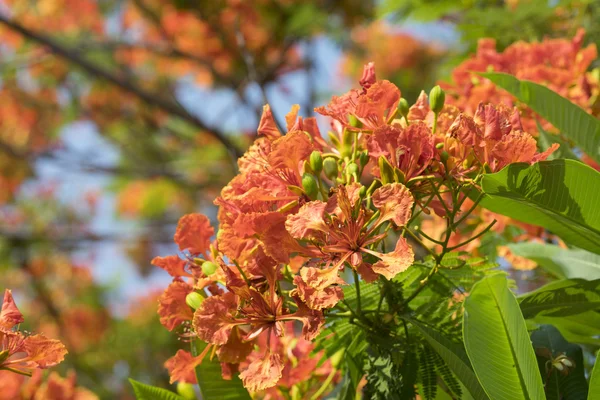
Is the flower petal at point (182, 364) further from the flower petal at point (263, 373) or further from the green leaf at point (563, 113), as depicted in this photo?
the green leaf at point (563, 113)

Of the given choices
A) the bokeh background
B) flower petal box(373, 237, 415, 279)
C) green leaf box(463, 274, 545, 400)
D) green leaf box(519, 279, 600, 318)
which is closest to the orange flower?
flower petal box(373, 237, 415, 279)

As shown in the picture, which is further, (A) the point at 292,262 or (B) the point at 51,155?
(B) the point at 51,155

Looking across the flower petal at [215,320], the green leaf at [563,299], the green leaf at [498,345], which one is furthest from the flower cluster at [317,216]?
the green leaf at [563,299]

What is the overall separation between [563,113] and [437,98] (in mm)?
339

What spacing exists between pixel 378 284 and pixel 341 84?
294 inches

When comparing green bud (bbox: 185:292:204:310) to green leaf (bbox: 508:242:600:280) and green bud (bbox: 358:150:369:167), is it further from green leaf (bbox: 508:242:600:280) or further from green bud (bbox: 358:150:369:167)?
green leaf (bbox: 508:242:600:280)

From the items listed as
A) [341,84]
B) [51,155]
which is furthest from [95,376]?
[341,84]

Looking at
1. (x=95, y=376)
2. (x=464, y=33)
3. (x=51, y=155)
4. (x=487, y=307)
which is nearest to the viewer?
(x=487, y=307)

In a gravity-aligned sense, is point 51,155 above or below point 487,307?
above

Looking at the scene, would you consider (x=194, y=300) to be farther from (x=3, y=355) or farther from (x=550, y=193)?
(x=550, y=193)

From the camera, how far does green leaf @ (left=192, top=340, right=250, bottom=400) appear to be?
47.9 inches

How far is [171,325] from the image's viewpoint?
1.25 metres

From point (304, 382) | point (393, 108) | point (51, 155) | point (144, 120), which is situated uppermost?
point (144, 120)

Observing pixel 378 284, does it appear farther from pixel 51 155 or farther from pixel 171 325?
pixel 51 155
